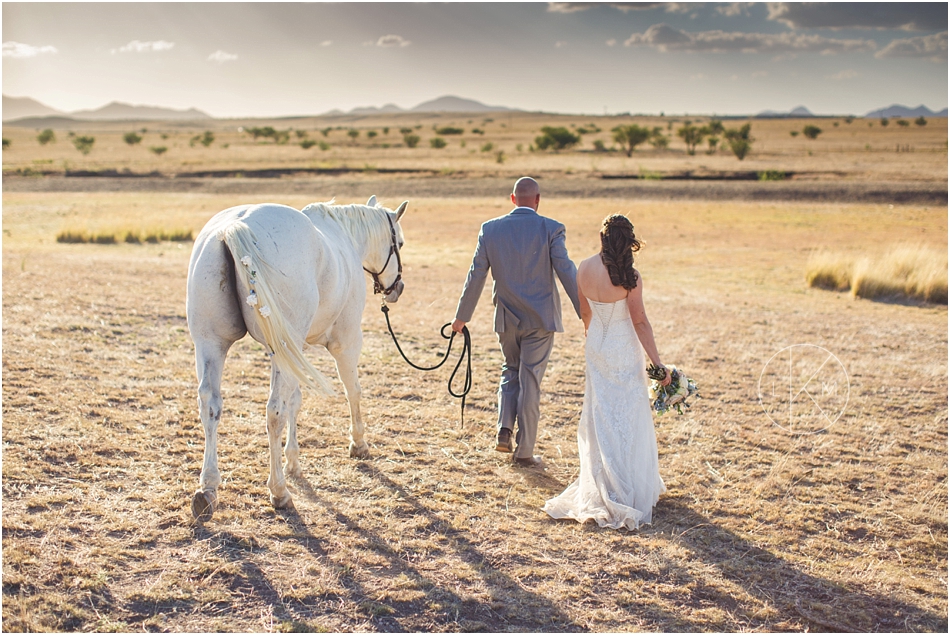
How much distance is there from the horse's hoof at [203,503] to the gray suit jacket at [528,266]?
2091 millimetres

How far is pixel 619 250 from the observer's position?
4.24 m

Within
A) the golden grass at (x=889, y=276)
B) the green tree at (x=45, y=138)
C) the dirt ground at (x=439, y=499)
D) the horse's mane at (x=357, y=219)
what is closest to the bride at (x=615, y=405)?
the dirt ground at (x=439, y=499)

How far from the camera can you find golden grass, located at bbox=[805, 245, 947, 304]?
1195 centimetres

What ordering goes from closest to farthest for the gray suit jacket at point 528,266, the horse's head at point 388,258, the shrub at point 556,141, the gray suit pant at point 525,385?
1. the gray suit jacket at point 528,266
2. the gray suit pant at point 525,385
3. the horse's head at point 388,258
4. the shrub at point 556,141

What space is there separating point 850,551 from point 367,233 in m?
4.01

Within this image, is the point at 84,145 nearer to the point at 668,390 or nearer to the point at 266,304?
the point at 266,304

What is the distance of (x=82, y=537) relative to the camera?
378 centimetres

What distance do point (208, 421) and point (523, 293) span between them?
91.8 inches

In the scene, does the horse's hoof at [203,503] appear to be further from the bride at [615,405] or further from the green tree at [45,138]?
the green tree at [45,138]

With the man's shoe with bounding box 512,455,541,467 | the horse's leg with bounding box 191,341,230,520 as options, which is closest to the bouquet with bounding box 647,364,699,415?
the man's shoe with bounding box 512,455,541,467

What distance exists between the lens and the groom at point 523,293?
5082mm

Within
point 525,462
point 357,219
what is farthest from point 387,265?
point 525,462

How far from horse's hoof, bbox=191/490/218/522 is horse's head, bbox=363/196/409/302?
240cm

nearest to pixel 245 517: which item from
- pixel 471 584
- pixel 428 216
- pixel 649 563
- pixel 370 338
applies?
pixel 471 584
